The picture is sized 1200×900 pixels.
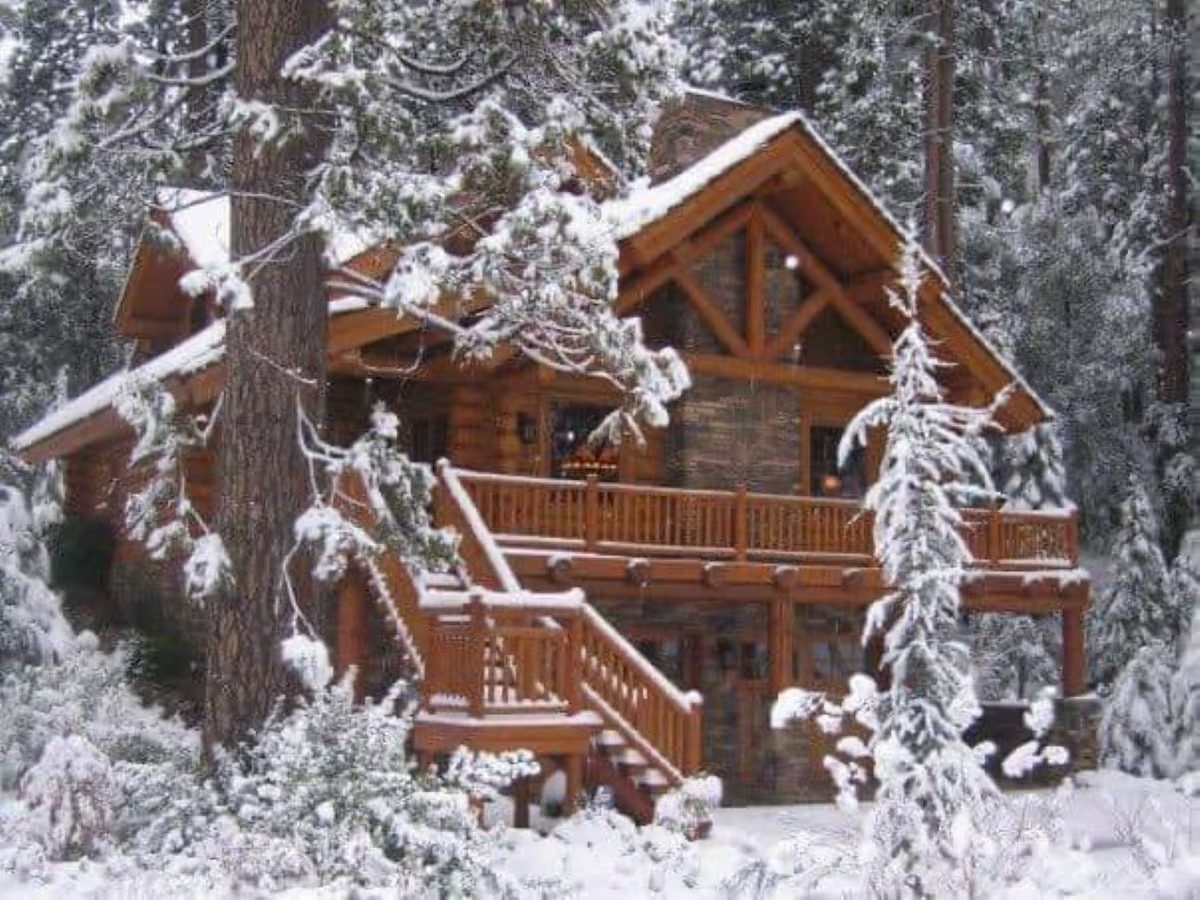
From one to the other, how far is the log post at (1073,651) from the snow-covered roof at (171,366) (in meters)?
12.4

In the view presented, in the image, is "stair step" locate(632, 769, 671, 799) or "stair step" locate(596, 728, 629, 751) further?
"stair step" locate(596, 728, 629, 751)

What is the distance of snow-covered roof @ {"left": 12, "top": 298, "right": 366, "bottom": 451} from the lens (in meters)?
18.6

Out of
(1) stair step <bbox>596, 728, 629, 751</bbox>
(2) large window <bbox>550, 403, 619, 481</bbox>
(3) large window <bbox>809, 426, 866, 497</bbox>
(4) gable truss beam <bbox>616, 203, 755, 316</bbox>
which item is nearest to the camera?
(1) stair step <bbox>596, 728, 629, 751</bbox>

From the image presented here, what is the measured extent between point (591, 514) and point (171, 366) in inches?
251

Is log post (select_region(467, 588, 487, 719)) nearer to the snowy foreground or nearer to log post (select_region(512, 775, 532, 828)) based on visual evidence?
log post (select_region(512, 775, 532, 828))

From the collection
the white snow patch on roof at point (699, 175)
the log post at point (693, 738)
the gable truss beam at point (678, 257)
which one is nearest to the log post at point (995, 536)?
the gable truss beam at point (678, 257)

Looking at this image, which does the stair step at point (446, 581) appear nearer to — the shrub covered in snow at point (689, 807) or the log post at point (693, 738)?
the log post at point (693, 738)

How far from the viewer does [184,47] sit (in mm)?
34625

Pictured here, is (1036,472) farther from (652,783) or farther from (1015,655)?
(652,783)

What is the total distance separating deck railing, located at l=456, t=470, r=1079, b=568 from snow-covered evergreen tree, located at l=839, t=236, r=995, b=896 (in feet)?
23.3

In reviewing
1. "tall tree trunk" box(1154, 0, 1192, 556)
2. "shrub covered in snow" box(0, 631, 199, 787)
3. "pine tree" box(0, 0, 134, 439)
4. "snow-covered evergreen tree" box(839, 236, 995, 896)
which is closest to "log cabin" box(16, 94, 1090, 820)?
"shrub covered in snow" box(0, 631, 199, 787)

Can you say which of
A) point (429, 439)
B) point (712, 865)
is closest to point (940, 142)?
point (429, 439)

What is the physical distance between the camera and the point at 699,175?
71.4 ft

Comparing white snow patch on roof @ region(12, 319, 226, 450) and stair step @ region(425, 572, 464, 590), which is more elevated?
white snow patch on roof @ region(12, 319, 226, 450)
